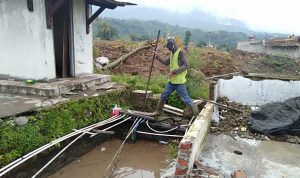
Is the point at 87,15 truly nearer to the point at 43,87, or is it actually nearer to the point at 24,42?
the point at 24,42

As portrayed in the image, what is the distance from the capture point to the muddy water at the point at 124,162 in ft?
20.0

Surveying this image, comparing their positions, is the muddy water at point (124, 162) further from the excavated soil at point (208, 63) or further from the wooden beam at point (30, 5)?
the excavated soil at point (208, 63)

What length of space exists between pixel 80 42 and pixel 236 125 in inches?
205

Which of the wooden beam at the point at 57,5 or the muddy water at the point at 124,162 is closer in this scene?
the muddy water at the point at 124,162

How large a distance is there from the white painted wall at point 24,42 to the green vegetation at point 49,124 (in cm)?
164

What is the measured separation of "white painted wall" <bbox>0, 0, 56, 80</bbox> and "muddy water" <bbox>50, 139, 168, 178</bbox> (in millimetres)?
2517

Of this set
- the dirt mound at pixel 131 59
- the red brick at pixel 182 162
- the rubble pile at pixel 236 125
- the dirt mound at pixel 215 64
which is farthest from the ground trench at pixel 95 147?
the dirt mound at pixel 215 64

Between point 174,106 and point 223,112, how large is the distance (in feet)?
4.77

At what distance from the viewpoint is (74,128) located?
641cm

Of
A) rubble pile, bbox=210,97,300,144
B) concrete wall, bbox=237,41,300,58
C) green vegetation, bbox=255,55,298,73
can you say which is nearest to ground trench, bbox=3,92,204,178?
rubble pile, bbox=210,97,300,144

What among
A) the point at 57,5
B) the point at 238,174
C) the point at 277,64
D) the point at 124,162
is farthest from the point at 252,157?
the point at 277,64

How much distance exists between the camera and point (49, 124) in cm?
584

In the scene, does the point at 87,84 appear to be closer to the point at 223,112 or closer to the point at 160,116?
the point at 160,116

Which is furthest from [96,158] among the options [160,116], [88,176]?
[160,116]
